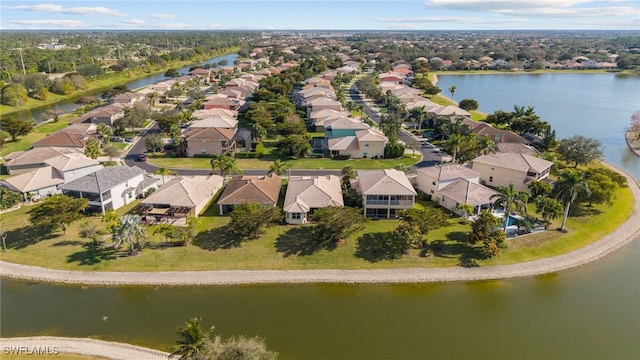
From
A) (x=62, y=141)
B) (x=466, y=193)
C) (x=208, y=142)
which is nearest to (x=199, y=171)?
(x=208, y=142)

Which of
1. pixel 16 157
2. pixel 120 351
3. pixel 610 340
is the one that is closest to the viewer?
pixel 120 351

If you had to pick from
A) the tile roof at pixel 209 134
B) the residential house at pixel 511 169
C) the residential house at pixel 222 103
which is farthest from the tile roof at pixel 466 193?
the residential house at pixel 222 103

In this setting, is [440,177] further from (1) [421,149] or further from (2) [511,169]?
(1) [421,149]

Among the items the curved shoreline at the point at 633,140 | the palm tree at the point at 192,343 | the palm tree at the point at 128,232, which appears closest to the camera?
the palm tree at the point at 192,343

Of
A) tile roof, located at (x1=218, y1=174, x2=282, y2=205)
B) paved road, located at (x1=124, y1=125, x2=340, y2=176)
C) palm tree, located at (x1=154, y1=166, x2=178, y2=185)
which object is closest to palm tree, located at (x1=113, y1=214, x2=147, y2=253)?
tile roof, located at (x1=218, y1=174, x2=282, y2=205)

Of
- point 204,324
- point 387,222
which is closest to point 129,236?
point 204,324

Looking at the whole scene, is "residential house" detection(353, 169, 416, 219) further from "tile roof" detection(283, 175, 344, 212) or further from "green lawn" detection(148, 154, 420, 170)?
"green lawn" detection(148, 154, 420, 170)

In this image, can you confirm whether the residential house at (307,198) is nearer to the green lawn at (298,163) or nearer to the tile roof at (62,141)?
the green lawn at (298,163)

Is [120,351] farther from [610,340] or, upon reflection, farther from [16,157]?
[16,157]
